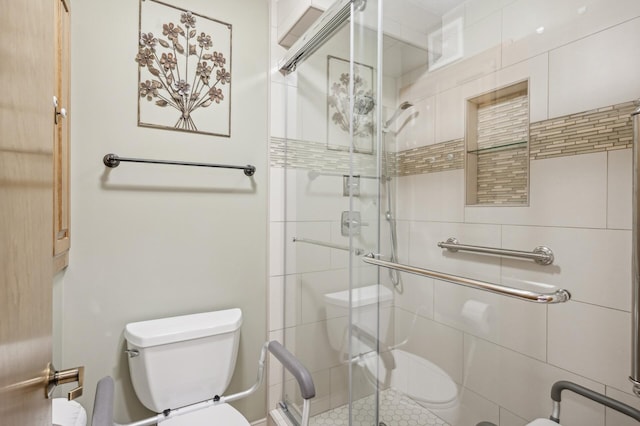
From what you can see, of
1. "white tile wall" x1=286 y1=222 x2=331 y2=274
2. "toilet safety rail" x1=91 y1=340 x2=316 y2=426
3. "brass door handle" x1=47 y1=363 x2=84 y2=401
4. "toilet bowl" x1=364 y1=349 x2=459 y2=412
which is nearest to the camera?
"brass door handle" x1=47 y1=363 x2=84 y2=401

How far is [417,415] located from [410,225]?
0.72m

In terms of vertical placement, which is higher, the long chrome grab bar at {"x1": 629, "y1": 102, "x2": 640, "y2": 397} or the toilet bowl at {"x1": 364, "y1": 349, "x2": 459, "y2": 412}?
the long chrome grab bar at {"x1": 629, "y1": 102, "x2": 640, "y2": 397}

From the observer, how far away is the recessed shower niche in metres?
1.07

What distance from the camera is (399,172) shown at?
1247 mm

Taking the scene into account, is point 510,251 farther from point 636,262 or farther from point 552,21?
→ point 552,21

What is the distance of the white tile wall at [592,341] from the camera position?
2.89 ft

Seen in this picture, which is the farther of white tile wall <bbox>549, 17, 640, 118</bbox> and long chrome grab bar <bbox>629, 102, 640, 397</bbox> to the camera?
white tile wall <bbox>549, 17, 640, 118</bbox>

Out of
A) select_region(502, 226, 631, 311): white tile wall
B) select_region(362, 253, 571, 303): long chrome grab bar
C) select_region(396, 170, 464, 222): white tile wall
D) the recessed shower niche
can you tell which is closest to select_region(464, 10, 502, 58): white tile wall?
the recessed shower niche

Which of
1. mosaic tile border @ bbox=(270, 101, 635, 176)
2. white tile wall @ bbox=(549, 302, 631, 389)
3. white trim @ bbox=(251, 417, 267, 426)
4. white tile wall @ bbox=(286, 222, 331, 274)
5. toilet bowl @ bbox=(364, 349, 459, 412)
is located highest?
mosaic tile border @ bbox=(270, 101, 635, 176)

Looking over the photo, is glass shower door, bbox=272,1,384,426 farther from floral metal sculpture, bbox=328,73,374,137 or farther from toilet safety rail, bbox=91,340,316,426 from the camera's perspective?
toilet safety rail, bbox=91,340,316,426

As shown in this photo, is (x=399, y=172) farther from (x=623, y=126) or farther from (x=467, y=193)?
(x=623, y=126)

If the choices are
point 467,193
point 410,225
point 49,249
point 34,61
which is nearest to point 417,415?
point 410,225

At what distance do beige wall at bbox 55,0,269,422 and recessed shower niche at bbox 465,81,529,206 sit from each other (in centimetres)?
100

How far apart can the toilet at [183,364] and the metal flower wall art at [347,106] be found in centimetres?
94
